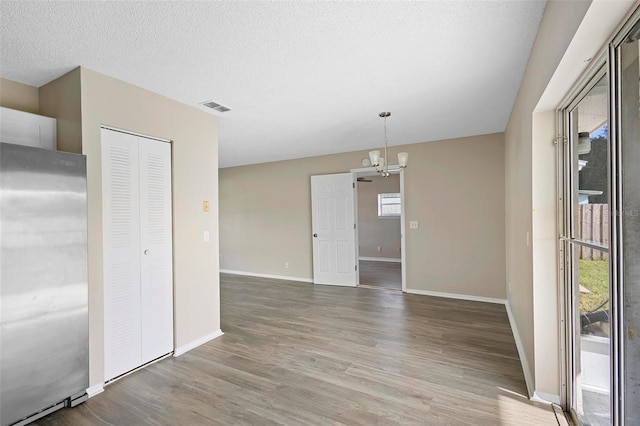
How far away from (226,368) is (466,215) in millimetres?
3887

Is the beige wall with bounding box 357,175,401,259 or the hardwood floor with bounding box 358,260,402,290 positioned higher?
the beige wall with bounding box 357,175,401,259

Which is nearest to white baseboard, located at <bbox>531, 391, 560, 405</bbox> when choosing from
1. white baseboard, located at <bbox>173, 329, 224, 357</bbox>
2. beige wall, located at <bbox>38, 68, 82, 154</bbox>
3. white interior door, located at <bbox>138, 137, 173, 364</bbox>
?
white baseboard, located at <bbox>173, 329, 224, 357</bbox>

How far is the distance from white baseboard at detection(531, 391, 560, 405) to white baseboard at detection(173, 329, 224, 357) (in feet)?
9.58

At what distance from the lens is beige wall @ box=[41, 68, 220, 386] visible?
7.24ft

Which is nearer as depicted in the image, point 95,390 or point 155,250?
point 95,390

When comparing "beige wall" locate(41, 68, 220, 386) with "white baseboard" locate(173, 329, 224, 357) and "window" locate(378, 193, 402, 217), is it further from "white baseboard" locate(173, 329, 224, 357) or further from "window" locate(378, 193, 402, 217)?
"window" locate(378, 193, 402, 217)

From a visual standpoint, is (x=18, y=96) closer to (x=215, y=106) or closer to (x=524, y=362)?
(x=215, y=106)

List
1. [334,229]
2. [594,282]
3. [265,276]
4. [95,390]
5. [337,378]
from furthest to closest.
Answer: [265,276], [334,229], [337,378], [95,390], [594,282]

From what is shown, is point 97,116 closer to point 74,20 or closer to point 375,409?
point 74,20

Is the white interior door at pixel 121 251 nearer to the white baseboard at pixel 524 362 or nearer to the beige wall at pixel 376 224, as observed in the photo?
the white baseboard at pixel 524 362

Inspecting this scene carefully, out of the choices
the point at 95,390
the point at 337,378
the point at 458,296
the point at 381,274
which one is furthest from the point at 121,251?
the point at 381,274

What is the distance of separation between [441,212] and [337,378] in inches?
126

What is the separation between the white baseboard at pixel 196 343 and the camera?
282 cm

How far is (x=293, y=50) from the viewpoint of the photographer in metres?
2.00
